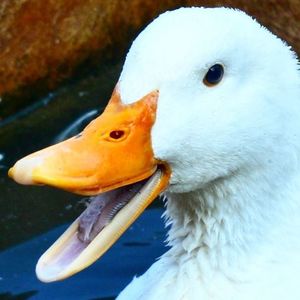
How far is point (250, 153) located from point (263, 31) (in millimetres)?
321

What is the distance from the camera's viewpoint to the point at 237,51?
275 centimetres

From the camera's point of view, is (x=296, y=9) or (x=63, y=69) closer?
(x=296, y=9)

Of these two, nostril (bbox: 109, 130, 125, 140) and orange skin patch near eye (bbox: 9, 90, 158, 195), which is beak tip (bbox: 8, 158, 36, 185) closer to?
orange skin patch near eye (bbox: 9, 90, 158, 195)

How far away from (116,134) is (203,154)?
23 cm

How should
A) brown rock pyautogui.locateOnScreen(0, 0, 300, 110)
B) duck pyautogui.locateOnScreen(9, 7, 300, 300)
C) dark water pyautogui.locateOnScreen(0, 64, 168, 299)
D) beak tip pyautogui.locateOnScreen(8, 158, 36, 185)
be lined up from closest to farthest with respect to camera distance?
beak tip pyautogui.locateOnScreen(8, 158, 36, 185) → duck pyautogui.locateOnScreen(9, 7, 300, 300) → dark water pyautogui.locateOnScreen(0, 64, 168, 299) → brown rock pyautogui.locateOnScreen(0, 0, 300, 110)

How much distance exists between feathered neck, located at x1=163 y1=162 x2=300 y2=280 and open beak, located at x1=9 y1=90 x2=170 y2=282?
0.23 m

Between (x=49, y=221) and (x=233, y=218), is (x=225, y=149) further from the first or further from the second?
(x=49, y=221)

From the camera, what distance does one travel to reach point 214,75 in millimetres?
2727

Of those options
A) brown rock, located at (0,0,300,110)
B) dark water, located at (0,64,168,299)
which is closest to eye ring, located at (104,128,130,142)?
dark water, located at (0,64,168,299)

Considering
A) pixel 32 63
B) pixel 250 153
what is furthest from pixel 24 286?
pixel 250 153

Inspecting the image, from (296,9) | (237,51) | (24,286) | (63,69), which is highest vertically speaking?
(63,69)

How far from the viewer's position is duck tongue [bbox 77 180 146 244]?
8.93 feet

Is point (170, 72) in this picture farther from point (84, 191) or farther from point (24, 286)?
point (24, 286)

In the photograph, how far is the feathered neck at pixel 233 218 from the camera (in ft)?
9.57
